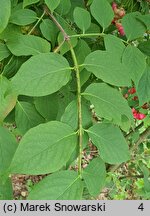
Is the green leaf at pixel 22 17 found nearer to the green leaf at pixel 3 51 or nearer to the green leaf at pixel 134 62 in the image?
the green leaf at pixel 3 51

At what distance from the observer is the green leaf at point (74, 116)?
32.4 inches

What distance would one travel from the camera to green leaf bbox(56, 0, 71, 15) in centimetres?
106

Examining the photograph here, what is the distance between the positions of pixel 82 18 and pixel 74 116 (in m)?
0.31

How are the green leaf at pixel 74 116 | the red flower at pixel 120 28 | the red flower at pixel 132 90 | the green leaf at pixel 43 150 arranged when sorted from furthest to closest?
the red flower at pixel 132 90, the red flower at pixel 120 28, the green leaf at pixel 74 116, the green leaf at pixel 43 150

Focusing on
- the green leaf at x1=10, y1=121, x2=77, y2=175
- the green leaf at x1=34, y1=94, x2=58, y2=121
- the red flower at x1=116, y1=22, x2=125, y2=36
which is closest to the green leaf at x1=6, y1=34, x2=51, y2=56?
the green leaf at x1=34, y1=94, x2=58, y2=121

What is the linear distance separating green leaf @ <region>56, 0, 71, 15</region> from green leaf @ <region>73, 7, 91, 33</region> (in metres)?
0.07

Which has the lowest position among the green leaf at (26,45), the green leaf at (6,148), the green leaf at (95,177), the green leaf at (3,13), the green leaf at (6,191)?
the green leaf at (6,191)

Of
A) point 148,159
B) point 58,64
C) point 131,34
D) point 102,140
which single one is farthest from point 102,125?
point 148,159

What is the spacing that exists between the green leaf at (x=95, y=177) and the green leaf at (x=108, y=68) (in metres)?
0.19

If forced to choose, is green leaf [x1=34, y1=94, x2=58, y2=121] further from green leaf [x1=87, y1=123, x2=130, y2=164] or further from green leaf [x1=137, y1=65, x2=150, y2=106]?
green leaf [x1=137, y1=65, x2=150, y2=106]

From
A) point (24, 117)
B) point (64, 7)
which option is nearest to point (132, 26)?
point (64, 7)

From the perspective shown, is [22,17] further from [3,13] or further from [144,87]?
[144,87]

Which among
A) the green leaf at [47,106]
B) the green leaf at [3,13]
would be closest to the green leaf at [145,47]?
the green leaf at [47,106]

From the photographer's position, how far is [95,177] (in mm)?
806
